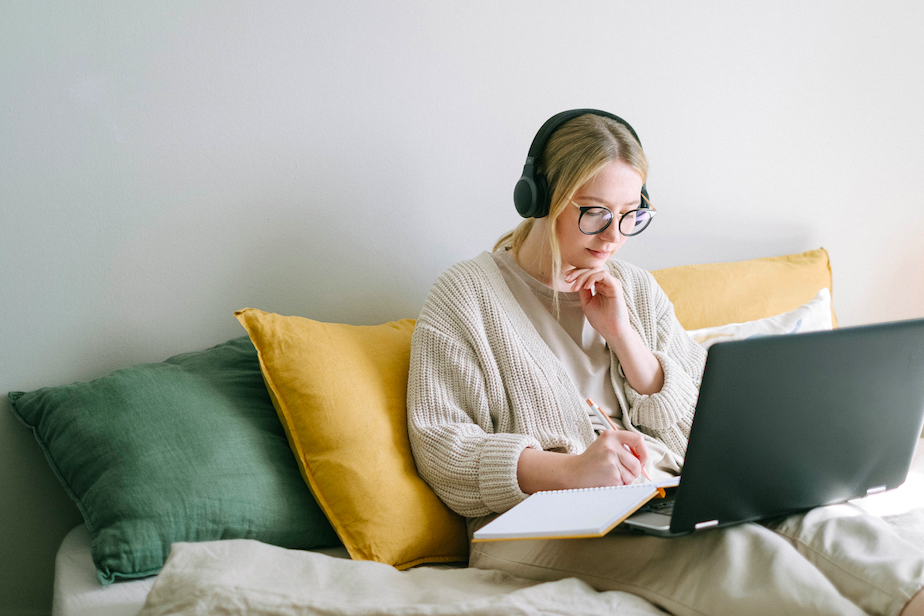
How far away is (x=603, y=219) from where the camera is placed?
1277mm

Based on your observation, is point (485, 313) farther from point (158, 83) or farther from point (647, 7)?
point (647, 7)

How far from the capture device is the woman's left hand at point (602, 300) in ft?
4.36

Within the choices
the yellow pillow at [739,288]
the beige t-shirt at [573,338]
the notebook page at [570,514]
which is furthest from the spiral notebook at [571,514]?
the yellow pillow at [739,288]

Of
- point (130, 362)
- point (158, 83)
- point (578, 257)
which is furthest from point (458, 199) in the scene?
point (130, 362)

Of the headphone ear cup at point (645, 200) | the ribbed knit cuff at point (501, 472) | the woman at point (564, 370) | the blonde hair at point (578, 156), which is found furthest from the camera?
the headphone ear cup at point (645, 200)

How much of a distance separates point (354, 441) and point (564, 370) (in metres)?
0.41

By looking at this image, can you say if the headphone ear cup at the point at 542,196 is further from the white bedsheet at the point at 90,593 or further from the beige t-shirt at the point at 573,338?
the white bedsheet at the point at 90,593

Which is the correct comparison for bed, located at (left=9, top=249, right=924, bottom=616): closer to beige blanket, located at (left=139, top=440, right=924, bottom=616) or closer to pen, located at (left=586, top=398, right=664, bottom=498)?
beige blanket, located at (left=139, top=440, right=924, bottom=616)

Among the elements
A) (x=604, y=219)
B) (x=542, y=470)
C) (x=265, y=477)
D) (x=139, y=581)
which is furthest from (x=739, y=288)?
(x=139, y=581)

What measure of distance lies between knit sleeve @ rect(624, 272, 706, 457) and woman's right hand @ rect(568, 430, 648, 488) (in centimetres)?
25

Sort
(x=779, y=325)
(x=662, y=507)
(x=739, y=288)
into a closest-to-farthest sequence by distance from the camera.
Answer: (x=662, y=507) → (x=779, y=325) → (x=739, y=288)

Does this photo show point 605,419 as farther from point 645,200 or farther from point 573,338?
point 645,200

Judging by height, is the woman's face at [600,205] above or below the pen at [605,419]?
above

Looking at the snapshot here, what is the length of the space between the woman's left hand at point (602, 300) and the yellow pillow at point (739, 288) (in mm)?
441
